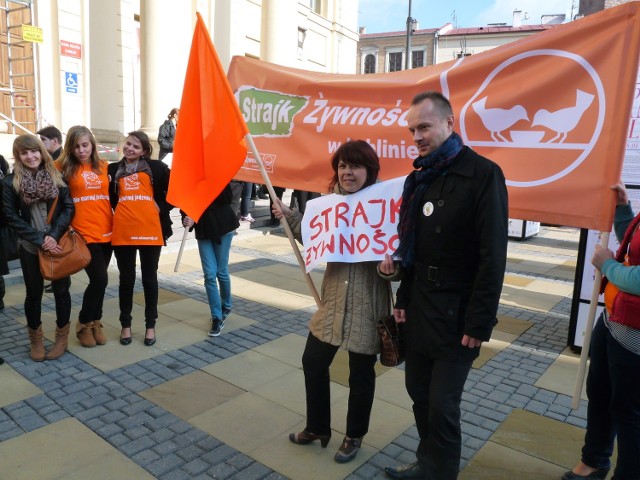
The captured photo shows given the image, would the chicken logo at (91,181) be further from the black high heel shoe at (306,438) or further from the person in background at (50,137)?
the black high heel shoe at (306,438)

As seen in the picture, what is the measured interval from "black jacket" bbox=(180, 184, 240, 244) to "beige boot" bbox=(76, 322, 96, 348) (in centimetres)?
128

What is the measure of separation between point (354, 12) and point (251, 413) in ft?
78.3

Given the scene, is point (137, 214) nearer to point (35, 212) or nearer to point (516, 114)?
point (35, 212)

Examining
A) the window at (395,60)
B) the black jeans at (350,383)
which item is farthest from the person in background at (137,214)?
the window at (395,60)

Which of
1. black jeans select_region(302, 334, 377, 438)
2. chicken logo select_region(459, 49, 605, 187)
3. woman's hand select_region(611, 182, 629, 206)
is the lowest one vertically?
black jeans select_region(302, 334, 377, 438)

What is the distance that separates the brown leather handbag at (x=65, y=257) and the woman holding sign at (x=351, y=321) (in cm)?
212

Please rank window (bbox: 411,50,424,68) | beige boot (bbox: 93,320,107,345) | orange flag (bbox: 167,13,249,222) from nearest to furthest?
orange flag (bbox: 167,13,249,222) < beige boot (bbox: 93,320,107,345) < window (bbox: 411,50,424,68)

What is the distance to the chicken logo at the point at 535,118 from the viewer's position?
3.09m

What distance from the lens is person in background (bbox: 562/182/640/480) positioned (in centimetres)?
247

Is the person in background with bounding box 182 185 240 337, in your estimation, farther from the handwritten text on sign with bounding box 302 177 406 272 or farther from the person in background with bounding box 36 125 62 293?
the handwritten text on sign with bounding box 302 177 406 272

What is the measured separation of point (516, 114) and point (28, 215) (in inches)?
149

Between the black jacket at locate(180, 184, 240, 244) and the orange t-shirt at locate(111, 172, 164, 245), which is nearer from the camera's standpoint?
the orange t-shirt at locate(111, 172, 164, 245)

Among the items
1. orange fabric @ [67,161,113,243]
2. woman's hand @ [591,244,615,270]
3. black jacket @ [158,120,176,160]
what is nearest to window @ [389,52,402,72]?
black jacket @ [158,120,176,160]

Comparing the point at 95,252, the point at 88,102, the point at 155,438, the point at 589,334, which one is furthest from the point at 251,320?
the point at 88,102
